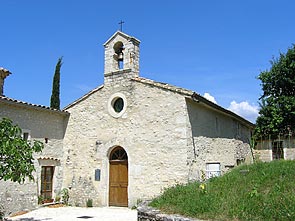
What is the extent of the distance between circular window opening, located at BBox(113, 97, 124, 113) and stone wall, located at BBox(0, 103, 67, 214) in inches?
108

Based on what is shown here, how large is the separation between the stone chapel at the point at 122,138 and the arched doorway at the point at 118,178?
0.13 feet

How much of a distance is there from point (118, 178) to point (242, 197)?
7.18 meters

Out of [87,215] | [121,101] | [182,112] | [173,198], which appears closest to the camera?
[173,198]

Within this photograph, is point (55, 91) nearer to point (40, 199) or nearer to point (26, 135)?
point (26, 135)

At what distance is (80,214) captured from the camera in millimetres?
11633

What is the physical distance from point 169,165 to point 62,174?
5416 mm

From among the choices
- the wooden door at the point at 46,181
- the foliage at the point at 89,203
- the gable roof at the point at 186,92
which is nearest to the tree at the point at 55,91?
the wooden door at the point at 46,181

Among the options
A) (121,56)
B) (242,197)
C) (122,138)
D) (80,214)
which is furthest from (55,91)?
(242,197)

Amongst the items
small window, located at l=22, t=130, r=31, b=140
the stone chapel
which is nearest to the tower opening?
the stone chapel

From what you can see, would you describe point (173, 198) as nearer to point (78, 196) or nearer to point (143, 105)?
point (143, 105)

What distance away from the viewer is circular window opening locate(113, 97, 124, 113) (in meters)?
14.0

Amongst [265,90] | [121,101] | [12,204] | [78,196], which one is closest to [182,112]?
[121,101]

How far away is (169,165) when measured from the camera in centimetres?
1211

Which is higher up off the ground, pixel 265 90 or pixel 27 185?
pixel 265 90
